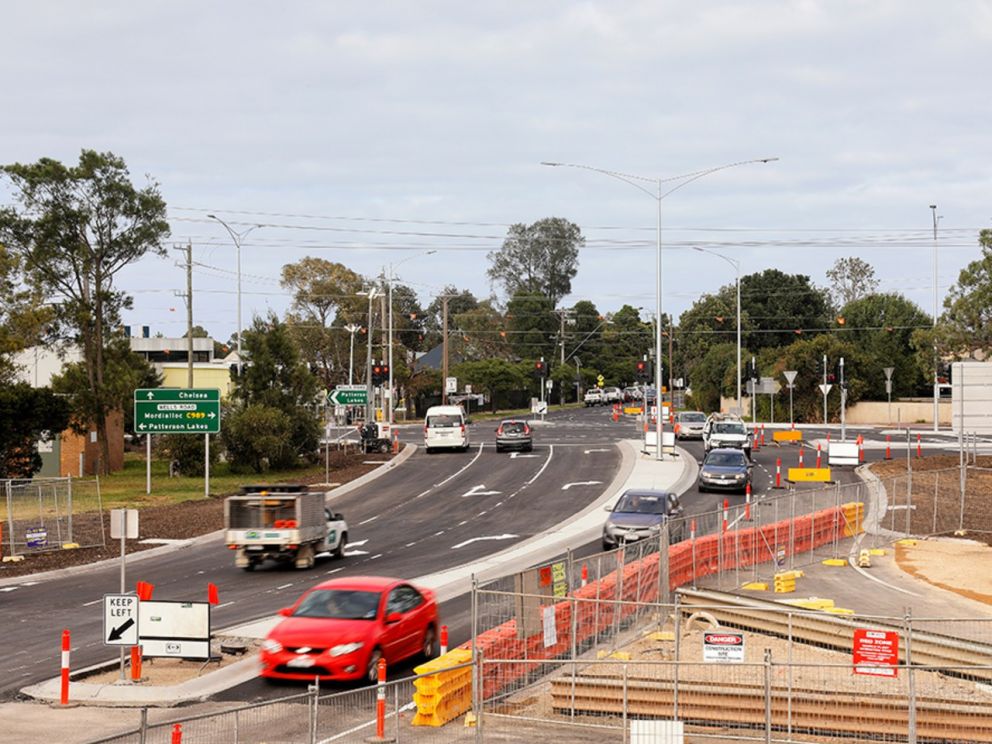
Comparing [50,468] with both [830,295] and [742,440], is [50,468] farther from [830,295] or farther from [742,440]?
[830,295]

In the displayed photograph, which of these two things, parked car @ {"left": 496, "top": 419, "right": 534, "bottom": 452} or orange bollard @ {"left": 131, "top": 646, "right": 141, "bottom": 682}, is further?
parked car @ {"left": 496, "top": 419, "right": 534, "bottom": 452}

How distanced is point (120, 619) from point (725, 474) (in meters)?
29.9

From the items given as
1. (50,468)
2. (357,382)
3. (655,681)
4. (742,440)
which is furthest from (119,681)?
(357,382)

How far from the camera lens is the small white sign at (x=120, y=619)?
61.1 feet

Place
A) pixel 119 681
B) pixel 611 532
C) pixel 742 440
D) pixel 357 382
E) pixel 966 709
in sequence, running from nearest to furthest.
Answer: pixel 966 709, pixel 119 681, pixel 611 532, pixel 742 440, pixel 357 382

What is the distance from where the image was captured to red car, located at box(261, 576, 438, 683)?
59.1ft

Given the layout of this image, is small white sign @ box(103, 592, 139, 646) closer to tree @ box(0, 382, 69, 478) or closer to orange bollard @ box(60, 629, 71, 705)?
orange bollard @ box(60, 629, 71, 705)

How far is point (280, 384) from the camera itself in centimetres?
5975

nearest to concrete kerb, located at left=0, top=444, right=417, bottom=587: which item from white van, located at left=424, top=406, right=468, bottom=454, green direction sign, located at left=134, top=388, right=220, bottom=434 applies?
green direction sign, located at left=134, top=388, right=220, bottom=434

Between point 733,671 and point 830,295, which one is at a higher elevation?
point 830,295

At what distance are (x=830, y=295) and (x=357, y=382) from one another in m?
71.4

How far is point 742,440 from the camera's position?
55000mm

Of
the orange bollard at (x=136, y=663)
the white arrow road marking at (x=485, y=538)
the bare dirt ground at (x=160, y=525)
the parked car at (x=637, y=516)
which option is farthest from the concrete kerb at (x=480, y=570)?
the bare dirt ground at (x=160, y=525)

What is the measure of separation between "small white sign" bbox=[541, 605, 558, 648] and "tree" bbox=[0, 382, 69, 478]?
4391 cm
